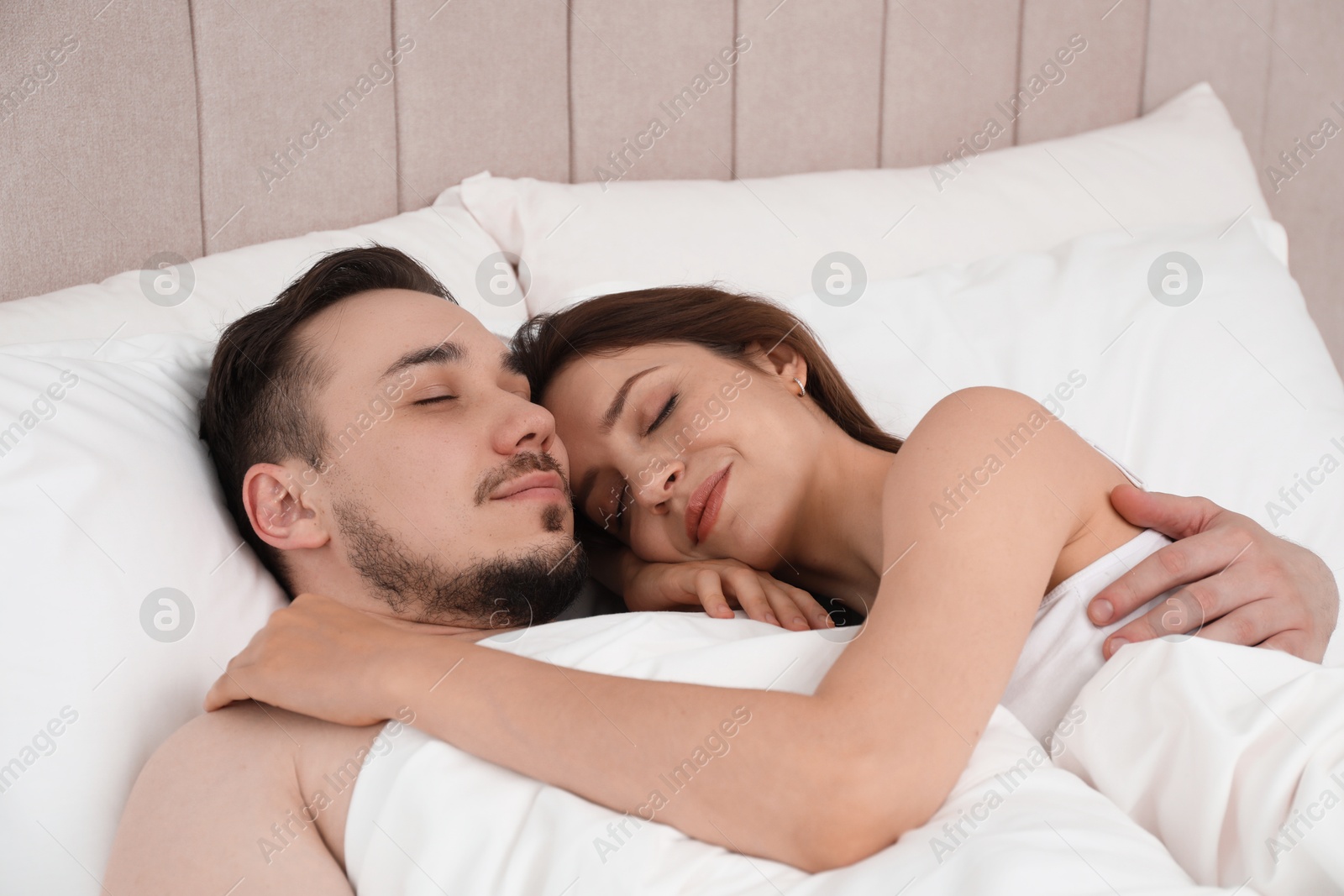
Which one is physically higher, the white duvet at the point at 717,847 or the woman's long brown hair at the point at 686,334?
the woman's long brown hair at the point at 686,334

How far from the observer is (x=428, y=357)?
1285mm

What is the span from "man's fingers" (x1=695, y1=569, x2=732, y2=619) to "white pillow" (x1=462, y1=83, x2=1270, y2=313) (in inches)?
23.7

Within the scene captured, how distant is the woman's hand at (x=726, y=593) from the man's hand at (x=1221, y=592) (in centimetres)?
35

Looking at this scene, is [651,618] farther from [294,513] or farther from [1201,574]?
[1201,574]

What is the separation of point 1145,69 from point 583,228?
1581 millimetres

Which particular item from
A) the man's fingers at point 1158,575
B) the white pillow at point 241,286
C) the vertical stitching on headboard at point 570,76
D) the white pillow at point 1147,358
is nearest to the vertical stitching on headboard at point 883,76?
the white pillow at point 1147,358

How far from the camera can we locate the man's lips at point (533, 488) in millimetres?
1251

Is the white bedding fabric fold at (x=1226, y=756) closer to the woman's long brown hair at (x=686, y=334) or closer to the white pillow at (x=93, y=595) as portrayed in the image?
the woman's long brown hair at (x=686, y=334)

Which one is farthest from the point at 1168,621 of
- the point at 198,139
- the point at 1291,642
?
the point at 198,139

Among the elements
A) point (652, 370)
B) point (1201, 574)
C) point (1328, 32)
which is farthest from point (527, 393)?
point (1328, 32)

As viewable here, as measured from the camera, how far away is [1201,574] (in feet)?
3.78

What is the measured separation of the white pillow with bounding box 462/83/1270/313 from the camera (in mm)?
1787

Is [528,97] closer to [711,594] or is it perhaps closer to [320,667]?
[711,594]

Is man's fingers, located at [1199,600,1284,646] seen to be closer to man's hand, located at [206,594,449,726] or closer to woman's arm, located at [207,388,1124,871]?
woman's arm, located at [207,388,1124,871]
